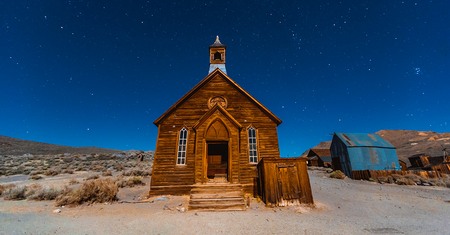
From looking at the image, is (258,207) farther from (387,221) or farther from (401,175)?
(401,175)

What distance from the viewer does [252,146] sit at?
12492mm

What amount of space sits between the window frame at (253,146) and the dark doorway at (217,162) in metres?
1.61

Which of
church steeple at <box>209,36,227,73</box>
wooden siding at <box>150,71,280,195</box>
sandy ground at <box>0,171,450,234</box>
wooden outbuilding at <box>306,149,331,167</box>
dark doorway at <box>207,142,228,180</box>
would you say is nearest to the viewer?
sandy ground at <box>0,171,450,234</box>

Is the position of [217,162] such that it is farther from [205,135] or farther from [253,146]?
[253,146]

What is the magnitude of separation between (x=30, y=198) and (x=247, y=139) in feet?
40.5

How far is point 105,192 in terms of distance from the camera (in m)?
10.1

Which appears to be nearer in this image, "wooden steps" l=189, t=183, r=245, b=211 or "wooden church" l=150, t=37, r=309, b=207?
"wooden steps" l=189, t=183, r=245, b=211

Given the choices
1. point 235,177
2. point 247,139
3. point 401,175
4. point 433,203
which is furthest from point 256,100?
point 401,175

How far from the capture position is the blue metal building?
23016 mm

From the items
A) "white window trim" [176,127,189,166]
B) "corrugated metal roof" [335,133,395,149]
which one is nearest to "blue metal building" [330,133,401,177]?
"corrugated metal roof" [335,133,395,149]

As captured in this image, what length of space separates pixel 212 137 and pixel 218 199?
159 inches

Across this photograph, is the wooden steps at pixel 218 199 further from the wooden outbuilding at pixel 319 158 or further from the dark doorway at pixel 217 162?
the wooden outbuilding at pixel 319 158

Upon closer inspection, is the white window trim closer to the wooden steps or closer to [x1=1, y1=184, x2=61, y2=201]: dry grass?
the wooden steps

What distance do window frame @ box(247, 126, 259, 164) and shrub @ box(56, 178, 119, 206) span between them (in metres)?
7.70
